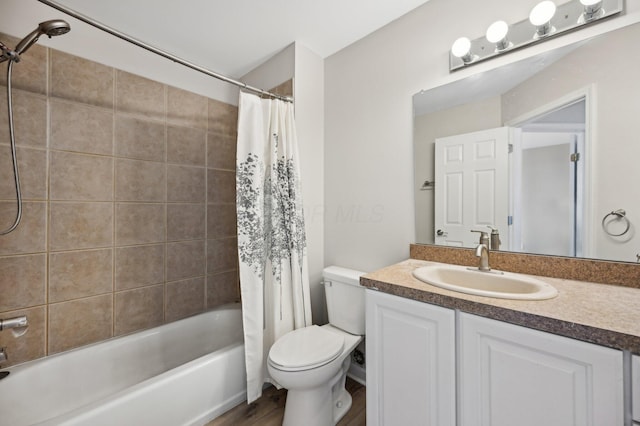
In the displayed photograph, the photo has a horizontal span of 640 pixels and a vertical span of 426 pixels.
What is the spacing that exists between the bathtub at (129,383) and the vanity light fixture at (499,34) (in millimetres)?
2192

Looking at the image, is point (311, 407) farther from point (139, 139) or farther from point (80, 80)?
point (80, 80)

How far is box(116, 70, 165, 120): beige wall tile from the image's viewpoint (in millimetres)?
1726

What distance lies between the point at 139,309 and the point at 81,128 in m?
1.21

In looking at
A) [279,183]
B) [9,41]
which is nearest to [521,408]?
[279,183]

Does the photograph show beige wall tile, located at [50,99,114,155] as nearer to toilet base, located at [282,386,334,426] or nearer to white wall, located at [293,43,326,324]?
white wall, located at [293,43,326,324]

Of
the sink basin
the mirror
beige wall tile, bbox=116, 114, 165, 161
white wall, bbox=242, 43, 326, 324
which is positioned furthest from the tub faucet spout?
the mirror

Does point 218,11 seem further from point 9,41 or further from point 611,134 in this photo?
point 611,134

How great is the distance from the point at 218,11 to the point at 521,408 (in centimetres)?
233

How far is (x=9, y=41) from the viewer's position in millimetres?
1386

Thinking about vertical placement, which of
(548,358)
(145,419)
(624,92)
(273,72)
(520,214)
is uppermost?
(273,72)

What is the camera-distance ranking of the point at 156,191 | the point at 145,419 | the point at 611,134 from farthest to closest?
the point at 156,191 < the point at 145,419 < the point at 611,134

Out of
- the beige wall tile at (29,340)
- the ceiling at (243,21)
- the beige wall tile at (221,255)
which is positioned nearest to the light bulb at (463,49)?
the ceiling at (243,21)

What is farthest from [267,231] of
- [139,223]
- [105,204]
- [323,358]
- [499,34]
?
[499,34]

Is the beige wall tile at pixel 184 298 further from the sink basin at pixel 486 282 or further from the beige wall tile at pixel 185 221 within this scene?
the sink basin at pixel 486 282
